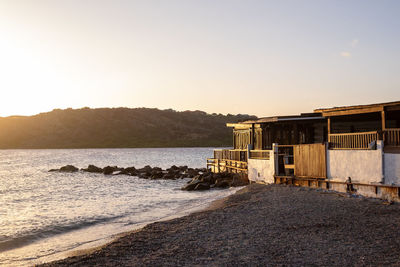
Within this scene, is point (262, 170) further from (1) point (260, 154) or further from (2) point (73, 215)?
(2) point (73, 215)

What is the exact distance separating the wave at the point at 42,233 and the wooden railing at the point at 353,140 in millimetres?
12614

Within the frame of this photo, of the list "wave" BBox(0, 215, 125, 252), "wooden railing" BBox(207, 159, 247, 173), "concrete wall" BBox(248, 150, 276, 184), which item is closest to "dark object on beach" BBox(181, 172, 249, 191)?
"wooden railing" BBox(207, 159, 247, 173)

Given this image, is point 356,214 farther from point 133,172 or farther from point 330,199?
point 133,172

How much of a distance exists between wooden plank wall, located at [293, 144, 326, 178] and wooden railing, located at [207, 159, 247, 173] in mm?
8062

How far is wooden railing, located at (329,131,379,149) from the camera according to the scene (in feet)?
57.0

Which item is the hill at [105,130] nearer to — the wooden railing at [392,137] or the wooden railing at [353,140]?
→ the wooden railing at [353,140]

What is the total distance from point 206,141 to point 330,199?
150141 mm

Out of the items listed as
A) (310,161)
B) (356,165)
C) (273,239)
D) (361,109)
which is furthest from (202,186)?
(273,239)

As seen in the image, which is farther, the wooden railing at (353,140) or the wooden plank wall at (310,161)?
the wooden plank wall at (310,161)

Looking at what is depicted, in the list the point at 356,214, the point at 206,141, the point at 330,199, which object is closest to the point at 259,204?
the point at 330,199

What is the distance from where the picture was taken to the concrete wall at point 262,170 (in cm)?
2397

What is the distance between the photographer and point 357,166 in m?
17.6

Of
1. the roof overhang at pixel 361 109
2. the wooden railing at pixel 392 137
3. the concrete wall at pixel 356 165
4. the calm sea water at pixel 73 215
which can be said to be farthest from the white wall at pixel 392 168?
the calm sea water at pixel 73 215

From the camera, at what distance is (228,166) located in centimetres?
3438
